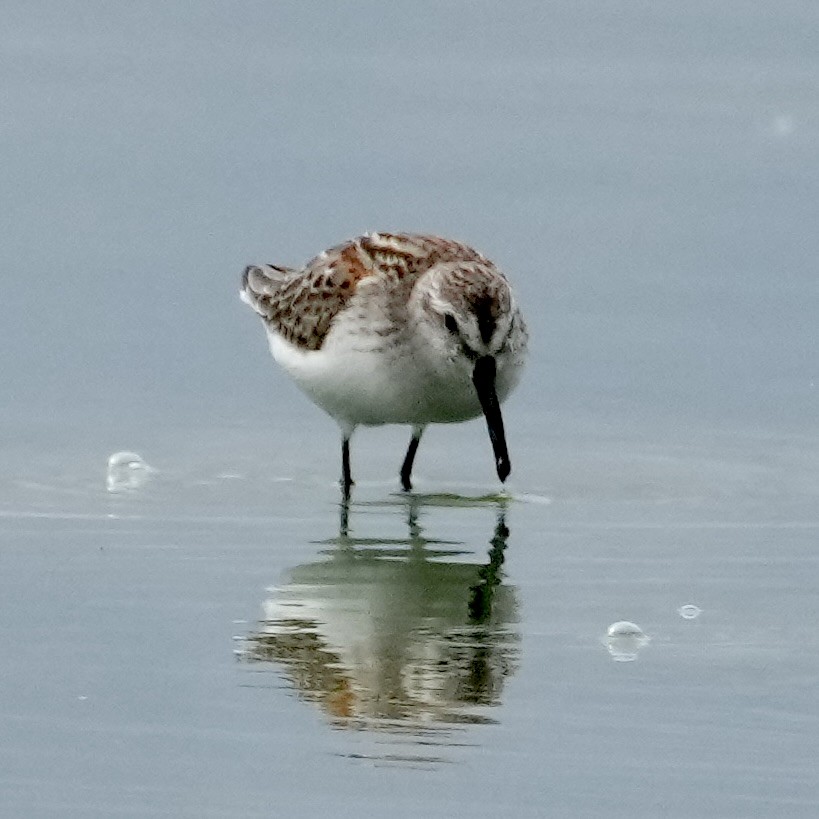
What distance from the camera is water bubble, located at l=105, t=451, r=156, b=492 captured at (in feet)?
34.8

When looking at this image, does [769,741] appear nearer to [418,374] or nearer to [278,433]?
[418,374]

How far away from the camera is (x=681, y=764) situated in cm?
686

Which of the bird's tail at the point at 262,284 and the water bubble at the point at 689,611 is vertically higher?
the bird's tail at the point at 262,284

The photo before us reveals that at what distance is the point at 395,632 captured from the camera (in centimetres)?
830

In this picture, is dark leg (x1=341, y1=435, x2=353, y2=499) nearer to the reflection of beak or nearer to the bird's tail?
the reflection of beak

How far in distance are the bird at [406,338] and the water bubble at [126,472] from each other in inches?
34.4

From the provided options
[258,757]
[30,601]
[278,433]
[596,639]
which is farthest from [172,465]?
[258,757]

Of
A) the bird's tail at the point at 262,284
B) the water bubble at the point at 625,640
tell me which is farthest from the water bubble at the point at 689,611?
the bird's tail at the point at 262,284

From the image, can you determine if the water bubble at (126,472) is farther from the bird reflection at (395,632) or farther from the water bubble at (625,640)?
the water bubble at (625,640)

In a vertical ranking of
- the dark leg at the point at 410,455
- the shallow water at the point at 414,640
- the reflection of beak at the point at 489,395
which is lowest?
the shallow water at the point at 414,640

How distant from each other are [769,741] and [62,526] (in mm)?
3663

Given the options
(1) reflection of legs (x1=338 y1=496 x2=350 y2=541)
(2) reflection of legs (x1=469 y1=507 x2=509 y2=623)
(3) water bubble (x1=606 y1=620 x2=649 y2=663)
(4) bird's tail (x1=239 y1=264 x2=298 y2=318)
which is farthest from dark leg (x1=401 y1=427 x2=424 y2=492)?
(3) water bubble (x1=606 y1=620 x2=649 y2=663)

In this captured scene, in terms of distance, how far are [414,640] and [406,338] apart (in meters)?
2.85

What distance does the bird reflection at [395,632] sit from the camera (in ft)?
24.3
